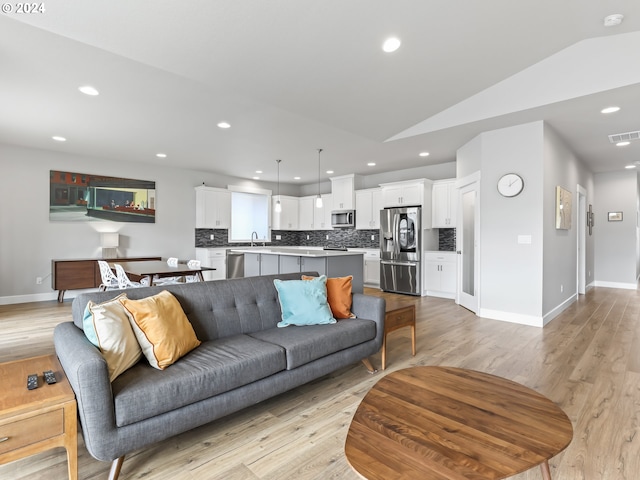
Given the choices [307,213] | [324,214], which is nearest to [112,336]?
[324,214]

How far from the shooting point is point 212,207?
7.71m

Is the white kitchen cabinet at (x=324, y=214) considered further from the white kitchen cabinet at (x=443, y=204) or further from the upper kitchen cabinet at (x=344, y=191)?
the white kitchen cabinet at (x=443, y=204)

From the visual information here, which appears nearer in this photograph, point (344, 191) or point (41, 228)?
point (41, 228)

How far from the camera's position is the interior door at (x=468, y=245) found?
502cm

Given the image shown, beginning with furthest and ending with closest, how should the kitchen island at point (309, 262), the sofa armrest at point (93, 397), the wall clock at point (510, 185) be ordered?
the kitchen island at point (309, 262) < the wall clock at point (510, 185) < the sofa armrest at point (93, 397)

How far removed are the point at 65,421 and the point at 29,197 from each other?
19.7 feet

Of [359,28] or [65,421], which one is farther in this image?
[359,28]

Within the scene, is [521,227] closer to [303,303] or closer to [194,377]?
[303,303]

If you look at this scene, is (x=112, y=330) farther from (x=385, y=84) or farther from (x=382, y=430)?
(x=385, y=84)

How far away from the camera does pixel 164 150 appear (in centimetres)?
587

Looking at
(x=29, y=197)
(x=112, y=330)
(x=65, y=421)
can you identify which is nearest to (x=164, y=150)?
(x=29, y=197)

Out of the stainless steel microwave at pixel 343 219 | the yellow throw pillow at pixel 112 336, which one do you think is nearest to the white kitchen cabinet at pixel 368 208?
the stainless steel microwave at pixel 343 219

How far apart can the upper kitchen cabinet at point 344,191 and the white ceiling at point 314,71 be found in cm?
264

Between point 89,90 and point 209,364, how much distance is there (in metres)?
3.29
